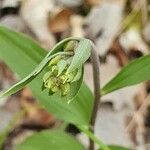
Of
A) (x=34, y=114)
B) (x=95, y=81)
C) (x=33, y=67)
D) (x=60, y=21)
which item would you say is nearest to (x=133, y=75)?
(x=95, y=81)

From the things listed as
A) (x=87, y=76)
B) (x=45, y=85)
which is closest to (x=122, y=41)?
(x=87, y=76)

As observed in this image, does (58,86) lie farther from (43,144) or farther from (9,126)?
(9,126)

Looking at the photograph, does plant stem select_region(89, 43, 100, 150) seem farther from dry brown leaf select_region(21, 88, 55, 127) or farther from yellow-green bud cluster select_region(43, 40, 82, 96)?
dry brown leaf select_region(21, 88, 55, 127)

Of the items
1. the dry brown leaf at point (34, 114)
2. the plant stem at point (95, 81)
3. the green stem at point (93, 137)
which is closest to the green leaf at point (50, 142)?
the plant stem at point (95, 81)

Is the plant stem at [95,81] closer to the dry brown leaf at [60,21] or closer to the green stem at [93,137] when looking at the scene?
the green stem at [93,137]

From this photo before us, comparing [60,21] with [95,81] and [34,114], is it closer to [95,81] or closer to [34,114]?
[34,114]

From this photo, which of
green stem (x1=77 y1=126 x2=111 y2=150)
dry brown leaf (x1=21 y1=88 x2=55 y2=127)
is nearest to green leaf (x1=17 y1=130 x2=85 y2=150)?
green stem (x1=77 y1=126 x2=111 y2=150)
